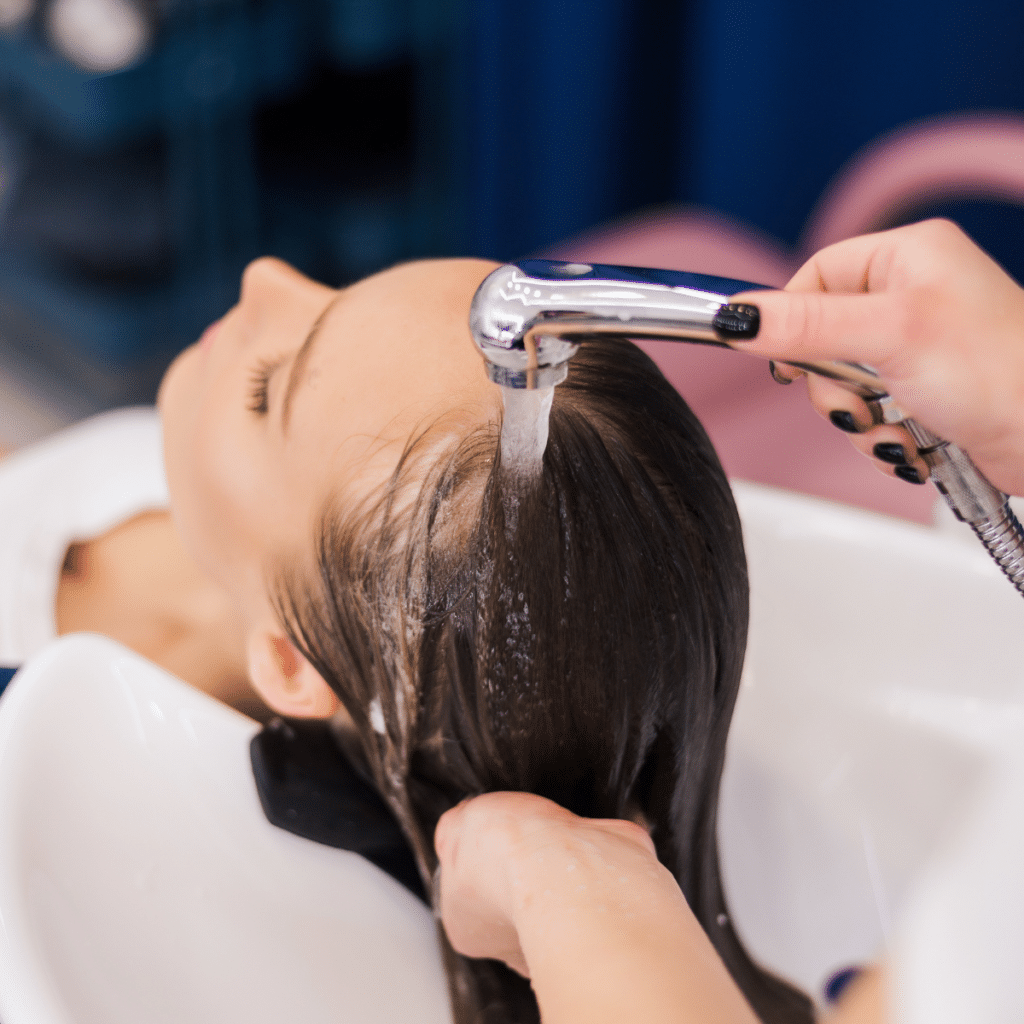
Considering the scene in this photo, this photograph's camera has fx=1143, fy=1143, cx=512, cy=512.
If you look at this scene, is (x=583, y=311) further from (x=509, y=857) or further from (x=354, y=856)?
(x=354, y=856)

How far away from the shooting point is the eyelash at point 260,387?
0.50m

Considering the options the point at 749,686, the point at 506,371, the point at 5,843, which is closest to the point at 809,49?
the point at 749,686

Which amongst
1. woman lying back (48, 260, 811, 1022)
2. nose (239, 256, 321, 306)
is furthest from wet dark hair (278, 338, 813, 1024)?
nose (239, 256, 321, 306)

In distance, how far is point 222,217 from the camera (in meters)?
1.51

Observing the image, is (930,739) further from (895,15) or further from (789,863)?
(895,15)

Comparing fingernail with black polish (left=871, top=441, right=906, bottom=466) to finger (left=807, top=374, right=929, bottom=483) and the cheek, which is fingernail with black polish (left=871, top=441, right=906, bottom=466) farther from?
the cheek

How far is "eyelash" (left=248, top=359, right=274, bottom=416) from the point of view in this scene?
502 mm

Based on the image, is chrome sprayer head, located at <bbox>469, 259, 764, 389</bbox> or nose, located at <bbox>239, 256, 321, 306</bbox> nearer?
chrome sprayer head, located at <bbox>469, 259, 764, 389</bbox>

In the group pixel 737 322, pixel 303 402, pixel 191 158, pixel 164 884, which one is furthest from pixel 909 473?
pixel 191 158

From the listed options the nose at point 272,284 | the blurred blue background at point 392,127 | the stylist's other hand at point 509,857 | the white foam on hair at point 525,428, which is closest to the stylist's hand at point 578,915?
the stylist's other hand at point 509,857

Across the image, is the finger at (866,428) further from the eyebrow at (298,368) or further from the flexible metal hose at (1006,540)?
the eyebrow at (298,368)

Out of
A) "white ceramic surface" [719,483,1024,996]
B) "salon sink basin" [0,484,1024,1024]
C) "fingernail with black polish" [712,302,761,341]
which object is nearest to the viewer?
"fingernail with black polish" [712,302,761,341]

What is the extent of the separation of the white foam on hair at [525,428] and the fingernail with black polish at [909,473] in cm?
14

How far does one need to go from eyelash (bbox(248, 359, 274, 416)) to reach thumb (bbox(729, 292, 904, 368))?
0.73ft
